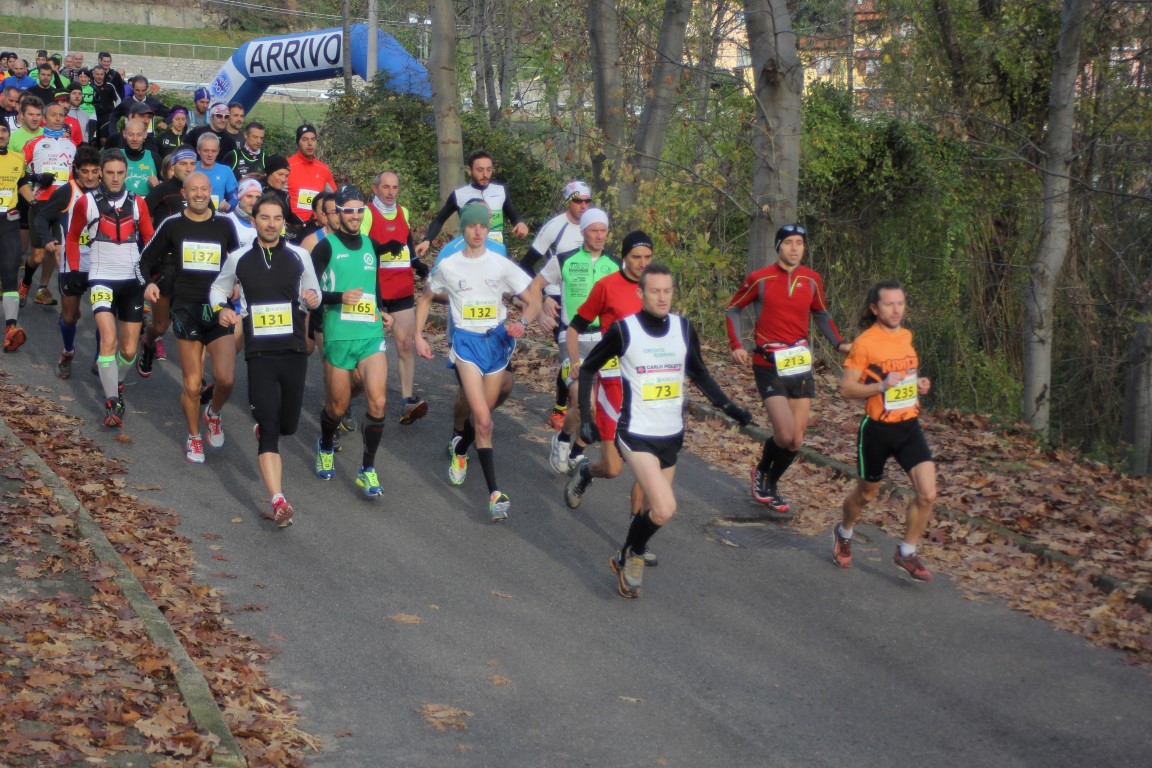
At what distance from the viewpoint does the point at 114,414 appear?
36.1 feet

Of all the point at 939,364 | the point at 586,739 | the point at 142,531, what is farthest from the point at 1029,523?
the point at 939,364

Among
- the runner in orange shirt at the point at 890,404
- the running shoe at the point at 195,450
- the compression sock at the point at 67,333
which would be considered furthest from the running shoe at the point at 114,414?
the runner in orange shirt at the point at 890,404

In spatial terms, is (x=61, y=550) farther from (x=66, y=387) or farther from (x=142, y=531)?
(x=66, y=387)

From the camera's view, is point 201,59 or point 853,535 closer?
point 853,535

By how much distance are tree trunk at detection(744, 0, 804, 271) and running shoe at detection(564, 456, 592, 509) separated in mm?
5218

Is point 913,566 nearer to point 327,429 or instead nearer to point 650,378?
point 650,378

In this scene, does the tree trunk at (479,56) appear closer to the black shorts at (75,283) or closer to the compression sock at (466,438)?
the black shorts at (75,283)

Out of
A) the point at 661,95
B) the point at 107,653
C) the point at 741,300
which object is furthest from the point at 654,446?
the point at 661,95

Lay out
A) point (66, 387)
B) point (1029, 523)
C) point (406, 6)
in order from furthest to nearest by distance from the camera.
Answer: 1. point (406, 6)
2. point (66, 387)
3. point (1029, 523)

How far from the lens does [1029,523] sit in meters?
9.58

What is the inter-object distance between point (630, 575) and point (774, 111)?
7.19m

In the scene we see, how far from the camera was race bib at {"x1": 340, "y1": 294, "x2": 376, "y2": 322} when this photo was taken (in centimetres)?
959

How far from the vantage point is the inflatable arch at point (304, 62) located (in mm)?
27984

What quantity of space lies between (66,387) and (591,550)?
6.17m
